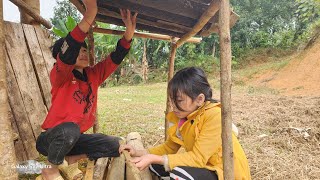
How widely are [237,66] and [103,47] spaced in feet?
27.0

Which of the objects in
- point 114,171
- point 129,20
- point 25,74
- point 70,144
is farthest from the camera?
point 25,74

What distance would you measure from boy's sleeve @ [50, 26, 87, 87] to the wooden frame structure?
53 cm

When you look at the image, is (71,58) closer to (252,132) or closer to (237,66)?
(252,132)

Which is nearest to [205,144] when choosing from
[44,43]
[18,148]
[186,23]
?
[186,23]

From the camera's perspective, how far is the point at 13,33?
3.02m

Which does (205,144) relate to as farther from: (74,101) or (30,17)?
(30,17)

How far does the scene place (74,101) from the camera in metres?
2.22

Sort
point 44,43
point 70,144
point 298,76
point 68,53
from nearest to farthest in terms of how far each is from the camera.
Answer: point 68,53 → point 70,144 → point 44,43 → point 298,76

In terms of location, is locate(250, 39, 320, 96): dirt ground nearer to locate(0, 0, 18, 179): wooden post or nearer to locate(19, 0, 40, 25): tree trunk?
locate(19, 0, 40, 25): tree trunk

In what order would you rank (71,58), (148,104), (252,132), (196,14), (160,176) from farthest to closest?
(148,104)
(252,132)
(196,14)
(160,176)
(71,58)

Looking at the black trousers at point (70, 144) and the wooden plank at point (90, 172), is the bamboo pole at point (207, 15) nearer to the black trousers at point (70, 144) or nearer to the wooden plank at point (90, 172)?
the black trousers at point (70, 144)

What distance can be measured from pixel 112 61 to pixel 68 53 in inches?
27.8

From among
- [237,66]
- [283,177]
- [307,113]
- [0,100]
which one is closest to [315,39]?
[237,66]

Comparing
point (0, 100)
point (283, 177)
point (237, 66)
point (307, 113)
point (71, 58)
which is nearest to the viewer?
point (0, 100)
